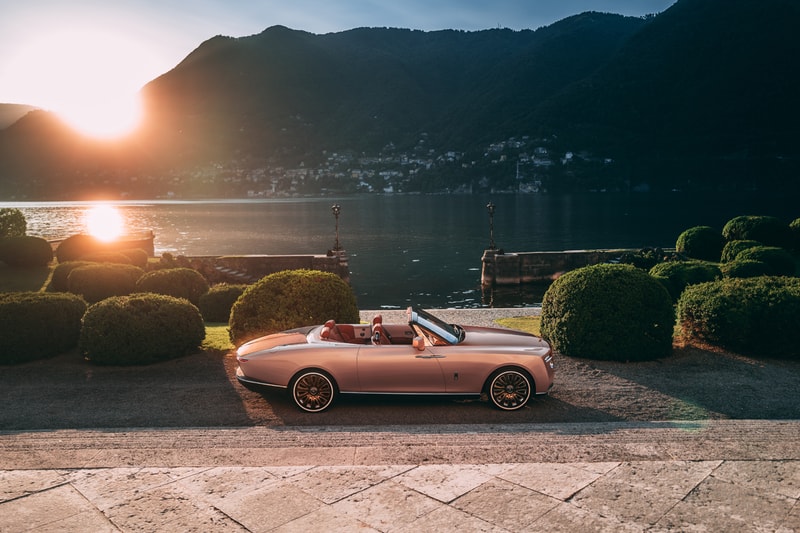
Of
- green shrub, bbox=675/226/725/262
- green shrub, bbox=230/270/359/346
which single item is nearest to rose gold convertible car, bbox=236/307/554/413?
green shrub, bbox=230/270/359/346

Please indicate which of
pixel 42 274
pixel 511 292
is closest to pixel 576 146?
pixel 511 292

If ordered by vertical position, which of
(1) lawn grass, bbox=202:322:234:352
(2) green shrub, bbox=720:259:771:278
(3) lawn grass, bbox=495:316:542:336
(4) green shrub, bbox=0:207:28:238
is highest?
(4) green shrub, bbox=0:207:28:238

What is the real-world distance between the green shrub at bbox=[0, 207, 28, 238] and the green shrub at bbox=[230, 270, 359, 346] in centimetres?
3353

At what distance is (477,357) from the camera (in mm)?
8172

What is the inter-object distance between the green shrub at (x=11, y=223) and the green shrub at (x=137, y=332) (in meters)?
32.0

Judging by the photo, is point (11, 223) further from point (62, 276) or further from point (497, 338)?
point (497, 338)

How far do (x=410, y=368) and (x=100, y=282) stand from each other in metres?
20.0

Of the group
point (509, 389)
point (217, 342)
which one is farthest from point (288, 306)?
point (509, 389)

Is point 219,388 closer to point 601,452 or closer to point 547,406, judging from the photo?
point 547,406

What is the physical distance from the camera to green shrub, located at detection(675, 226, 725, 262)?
103 feet

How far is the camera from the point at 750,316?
36.2 feet

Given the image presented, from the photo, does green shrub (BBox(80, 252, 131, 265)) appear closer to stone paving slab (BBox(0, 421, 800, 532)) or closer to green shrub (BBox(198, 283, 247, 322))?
green shrub (BBox(198, 283, 247, 322))

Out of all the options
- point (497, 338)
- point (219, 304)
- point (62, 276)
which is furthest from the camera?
point (62, 276)

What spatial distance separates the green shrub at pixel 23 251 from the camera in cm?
3209
